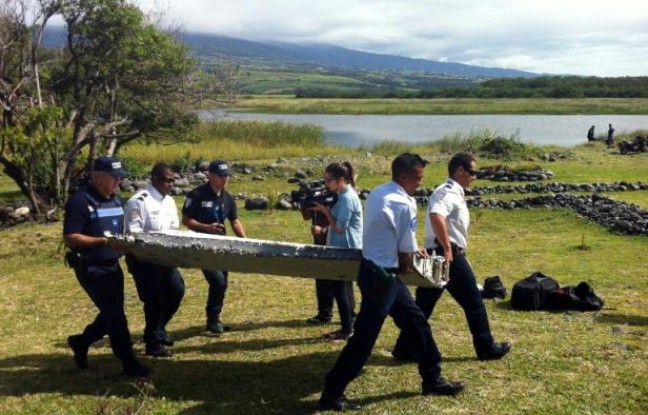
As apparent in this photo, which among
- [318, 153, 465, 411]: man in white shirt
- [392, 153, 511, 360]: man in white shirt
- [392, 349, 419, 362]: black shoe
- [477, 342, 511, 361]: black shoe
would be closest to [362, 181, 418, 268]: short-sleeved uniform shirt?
[318, 153, 465, 411]: man in white shirt

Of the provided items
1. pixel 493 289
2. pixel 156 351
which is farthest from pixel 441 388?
pixel 493 289

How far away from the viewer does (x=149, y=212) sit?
6902 mm

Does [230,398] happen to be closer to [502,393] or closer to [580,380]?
[502,393]

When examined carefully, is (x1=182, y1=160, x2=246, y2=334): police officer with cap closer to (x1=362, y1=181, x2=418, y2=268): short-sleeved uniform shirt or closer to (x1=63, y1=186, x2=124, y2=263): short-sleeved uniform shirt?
(x1=63, y1=186, x2=124, y2=263): short-sleeved uniform shirt

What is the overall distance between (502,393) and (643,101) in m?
92.9

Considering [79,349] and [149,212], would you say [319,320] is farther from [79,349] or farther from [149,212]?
[79,349]

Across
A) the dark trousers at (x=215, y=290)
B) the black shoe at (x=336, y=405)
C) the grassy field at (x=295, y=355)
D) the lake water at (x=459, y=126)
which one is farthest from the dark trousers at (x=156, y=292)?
the lake water at (x=459, y=126)

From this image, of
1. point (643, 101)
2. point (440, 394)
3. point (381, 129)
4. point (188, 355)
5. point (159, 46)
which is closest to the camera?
point (440, 394)

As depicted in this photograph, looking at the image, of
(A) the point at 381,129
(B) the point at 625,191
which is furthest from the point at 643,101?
(B) the point at 625,191

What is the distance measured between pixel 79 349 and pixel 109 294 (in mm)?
994

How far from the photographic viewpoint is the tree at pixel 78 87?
17859 mm

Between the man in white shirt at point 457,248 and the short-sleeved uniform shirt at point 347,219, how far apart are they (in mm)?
989

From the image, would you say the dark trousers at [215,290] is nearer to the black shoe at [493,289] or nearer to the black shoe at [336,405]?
the black shoe at [336,405]

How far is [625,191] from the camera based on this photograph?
22.6 meters
